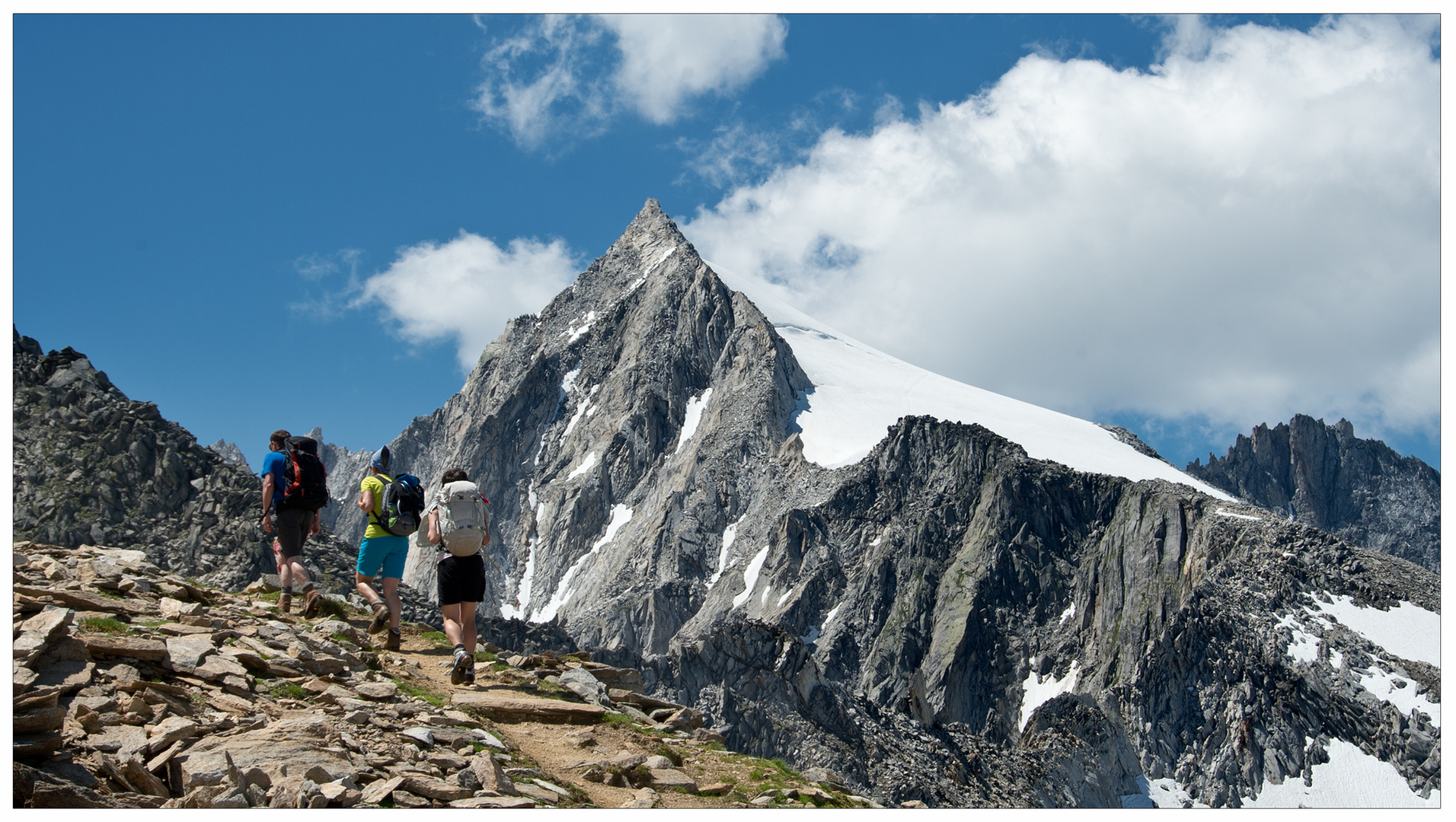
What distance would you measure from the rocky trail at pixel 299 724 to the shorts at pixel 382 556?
88 cm

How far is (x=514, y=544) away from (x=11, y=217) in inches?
7236

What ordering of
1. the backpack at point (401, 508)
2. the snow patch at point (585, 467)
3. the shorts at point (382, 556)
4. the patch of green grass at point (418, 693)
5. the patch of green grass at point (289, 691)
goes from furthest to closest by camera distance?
the snow patch at point (585, 467)
the shorts at point (382, 556)
the backpack at point (401, 508)
the patch of green grass at point (418, 693)
the patch of green grass at point (289, 691)

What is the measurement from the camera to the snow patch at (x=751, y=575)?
14438 cm

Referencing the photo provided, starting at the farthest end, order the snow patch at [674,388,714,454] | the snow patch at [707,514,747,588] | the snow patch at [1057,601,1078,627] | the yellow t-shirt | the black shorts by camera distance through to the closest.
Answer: the snow patch at [674,388,714,454] < the snow patch at [707,514,747,588] < the snow patch at [1057,601,1078,627] < the yellow t-shirt < the black shorts

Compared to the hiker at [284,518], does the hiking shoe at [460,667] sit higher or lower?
lower

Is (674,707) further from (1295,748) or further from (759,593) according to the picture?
(759,593)

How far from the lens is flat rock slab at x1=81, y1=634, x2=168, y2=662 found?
10.4 meters

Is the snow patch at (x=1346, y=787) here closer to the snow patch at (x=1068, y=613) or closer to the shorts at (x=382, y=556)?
the snow patch at (x=1068, y=613)

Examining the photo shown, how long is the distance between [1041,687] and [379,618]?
118063 millimetres

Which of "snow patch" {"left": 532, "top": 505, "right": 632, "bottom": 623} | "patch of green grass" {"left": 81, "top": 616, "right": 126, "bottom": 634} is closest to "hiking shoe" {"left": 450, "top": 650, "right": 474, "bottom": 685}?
"patch of green grass" {"left": 81, "top": 616, "right": 126, "bottom": 634}

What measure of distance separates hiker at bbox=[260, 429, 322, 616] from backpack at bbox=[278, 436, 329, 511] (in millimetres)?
17

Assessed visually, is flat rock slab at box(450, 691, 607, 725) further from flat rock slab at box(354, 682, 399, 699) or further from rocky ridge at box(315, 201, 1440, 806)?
rocky ridge at box(315, 201, 1440, 806)

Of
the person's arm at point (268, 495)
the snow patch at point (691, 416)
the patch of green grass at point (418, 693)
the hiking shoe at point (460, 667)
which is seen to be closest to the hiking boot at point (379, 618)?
the person's arm at point (268, 495)

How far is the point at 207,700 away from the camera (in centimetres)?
1032
